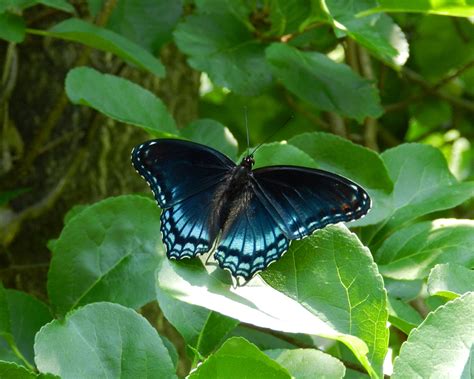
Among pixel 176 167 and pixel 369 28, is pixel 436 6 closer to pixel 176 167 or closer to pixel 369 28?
pixel 369 28

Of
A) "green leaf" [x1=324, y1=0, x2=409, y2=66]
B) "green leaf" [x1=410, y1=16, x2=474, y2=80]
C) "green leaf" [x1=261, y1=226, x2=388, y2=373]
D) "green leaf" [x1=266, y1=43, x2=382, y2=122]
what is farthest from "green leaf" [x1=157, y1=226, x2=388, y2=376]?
"green leaf" [x1=410, y1=16, x2=474, y2=80]

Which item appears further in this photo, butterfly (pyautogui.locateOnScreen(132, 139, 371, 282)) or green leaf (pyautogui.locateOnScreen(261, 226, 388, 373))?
butterfly (pyautogui.locateOnScreen(132, 139, 371, 282))

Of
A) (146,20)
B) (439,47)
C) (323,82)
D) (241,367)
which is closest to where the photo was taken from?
(241,367)

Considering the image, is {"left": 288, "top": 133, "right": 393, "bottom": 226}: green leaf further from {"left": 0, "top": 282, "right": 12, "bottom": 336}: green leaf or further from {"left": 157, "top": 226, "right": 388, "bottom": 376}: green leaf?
{"left": 0, "top": 282, "right": 12, "bottom": 336}: green leaf

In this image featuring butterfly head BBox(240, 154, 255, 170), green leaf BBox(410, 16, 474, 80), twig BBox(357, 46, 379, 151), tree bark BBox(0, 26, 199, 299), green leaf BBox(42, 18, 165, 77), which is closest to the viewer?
butterfly head BBox(240, 154, 255, 170)

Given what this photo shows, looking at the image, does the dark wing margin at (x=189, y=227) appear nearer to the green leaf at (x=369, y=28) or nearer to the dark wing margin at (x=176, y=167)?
the dark wing margin at (x=176, y=167)

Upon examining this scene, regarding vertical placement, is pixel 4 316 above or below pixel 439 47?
above

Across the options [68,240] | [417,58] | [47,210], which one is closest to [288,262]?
[68,240]

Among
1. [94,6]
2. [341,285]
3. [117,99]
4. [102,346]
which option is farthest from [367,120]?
[102,346]
